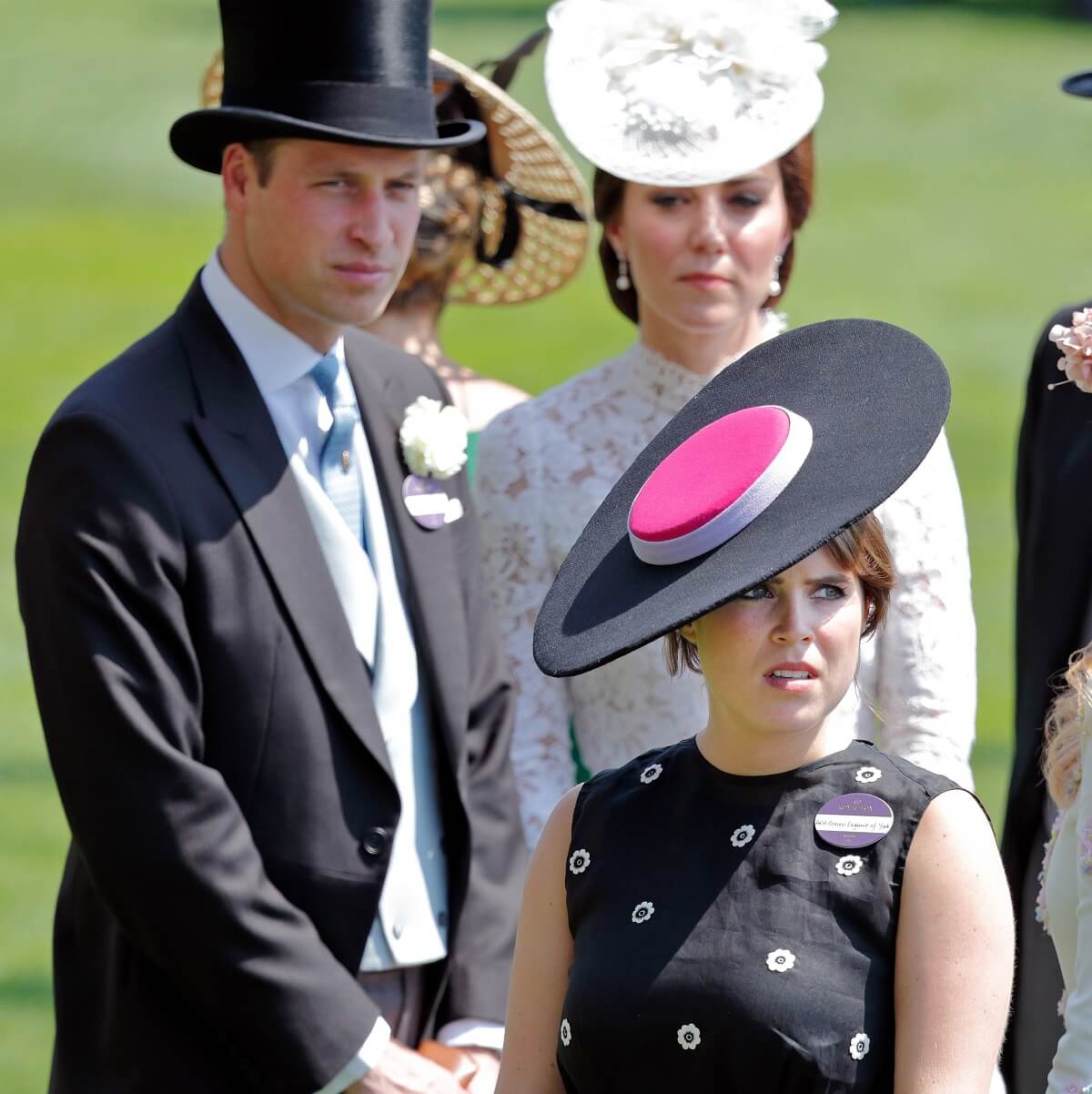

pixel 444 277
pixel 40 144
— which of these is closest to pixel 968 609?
pixel 444 277

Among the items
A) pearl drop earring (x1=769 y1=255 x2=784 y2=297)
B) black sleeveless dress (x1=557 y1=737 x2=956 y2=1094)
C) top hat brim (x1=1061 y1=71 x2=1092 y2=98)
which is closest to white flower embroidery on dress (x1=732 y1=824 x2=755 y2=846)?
black sleeveless dress (x1=557 y1=737 x2=956 y2=1094)

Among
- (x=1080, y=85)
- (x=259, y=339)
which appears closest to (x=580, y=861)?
(x=259, y=339)

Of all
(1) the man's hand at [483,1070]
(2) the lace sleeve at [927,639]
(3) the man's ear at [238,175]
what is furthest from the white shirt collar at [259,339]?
(1) the man's hand at [483,1070]

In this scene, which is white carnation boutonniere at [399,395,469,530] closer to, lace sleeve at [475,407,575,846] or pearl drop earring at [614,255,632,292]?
lace sleeve at [475,407,575,846]

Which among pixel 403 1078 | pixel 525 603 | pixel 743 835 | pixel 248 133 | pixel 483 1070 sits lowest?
pixel 483 1070

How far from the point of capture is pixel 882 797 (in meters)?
2.40

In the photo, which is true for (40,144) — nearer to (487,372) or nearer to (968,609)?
(487,372)

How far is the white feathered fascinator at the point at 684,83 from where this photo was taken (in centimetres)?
364

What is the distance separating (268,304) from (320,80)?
1.23 feet

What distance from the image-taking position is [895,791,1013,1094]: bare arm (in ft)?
7.44

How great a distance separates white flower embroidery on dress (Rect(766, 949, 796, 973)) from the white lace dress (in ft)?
3.23

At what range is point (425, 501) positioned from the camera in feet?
11.5

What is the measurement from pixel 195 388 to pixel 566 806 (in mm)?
1061

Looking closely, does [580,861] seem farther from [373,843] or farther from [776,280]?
[776,280]
